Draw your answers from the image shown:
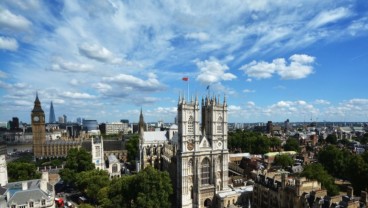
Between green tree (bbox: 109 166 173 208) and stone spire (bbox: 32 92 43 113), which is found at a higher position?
stone spire (bbox: 32 92 43 113)

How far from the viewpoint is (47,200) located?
41.6m

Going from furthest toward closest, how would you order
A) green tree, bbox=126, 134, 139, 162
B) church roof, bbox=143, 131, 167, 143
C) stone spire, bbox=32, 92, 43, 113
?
stone spire, bbox=32, 92, 43, 113, green tree, bbox=126, 134, 139, 162, church roof, bbox=143, 131, 167, 143

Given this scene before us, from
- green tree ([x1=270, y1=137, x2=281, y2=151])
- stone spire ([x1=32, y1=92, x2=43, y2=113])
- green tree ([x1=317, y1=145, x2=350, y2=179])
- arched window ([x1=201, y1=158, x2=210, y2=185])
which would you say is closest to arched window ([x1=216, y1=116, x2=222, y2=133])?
arched window ([x1=201, y1=158, x2=210, y2=185])

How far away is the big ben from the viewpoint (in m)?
116

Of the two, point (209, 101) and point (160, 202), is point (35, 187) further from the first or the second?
point (209, 101)

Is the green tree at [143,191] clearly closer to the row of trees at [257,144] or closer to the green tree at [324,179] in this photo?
the green tree at [324,179]

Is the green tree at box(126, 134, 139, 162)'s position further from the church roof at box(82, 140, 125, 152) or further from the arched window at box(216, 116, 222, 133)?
the arched window at box(216, 116, 222, 133)

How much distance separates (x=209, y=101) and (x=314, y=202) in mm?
28301

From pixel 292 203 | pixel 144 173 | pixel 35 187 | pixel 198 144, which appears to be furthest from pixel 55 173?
pixel 292 203

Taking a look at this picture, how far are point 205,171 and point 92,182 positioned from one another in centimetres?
2414

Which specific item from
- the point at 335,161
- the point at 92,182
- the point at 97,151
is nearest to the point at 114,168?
the point at 97,151

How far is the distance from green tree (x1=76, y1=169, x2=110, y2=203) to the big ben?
69.1 m

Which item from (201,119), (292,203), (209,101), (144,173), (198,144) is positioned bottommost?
(292,203)

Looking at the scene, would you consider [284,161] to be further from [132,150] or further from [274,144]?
[132,150]
